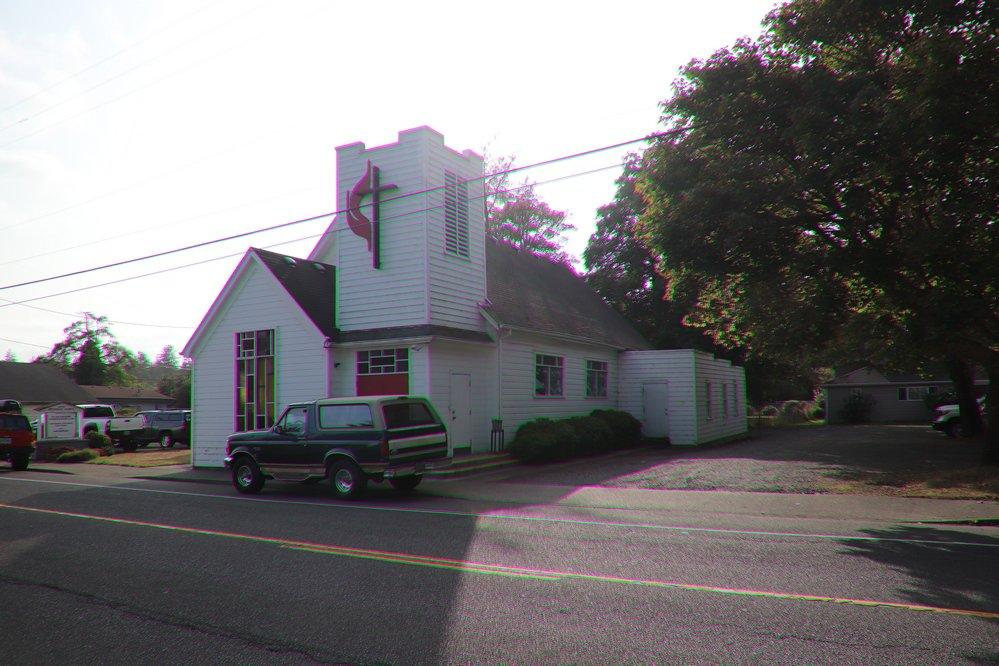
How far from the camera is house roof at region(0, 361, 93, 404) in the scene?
159 feet

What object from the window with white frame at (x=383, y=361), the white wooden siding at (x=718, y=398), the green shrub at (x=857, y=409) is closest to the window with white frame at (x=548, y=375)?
the window with white frame at (x=383, y=361)

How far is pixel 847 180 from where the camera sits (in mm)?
13609

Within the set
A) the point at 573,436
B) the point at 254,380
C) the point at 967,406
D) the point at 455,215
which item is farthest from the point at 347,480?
the point at 967,406

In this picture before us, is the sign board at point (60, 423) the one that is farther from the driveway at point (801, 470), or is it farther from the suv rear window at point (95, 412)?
the driveway at point (801, 470)

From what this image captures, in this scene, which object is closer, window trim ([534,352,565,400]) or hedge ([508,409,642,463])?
hedge ([508,409,642,463])

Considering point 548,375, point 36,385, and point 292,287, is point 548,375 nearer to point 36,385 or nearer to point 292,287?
point 292,287

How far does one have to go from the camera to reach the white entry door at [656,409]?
25.2 m

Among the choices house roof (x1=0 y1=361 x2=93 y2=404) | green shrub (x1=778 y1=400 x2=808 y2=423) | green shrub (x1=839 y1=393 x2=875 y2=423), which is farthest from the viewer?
house roof (x1=0 y1=361 x2=93 y2=404)

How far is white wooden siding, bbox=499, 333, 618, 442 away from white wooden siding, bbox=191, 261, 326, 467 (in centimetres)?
538

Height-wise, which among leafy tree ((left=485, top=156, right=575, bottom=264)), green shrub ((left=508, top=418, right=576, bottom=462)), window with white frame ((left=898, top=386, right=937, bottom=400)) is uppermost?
leafy tree ((left=485, top=156, right=575, bottom=264))

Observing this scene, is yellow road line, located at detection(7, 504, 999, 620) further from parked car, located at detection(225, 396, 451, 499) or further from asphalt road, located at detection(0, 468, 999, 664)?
parked car, located at detection(225, 396, 451, 499)

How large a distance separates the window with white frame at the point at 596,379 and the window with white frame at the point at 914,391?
2796 cm

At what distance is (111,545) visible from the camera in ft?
27.8

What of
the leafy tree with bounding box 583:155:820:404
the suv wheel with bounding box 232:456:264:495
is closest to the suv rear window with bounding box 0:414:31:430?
the suv wheel with bounding box 232:456:264:495
